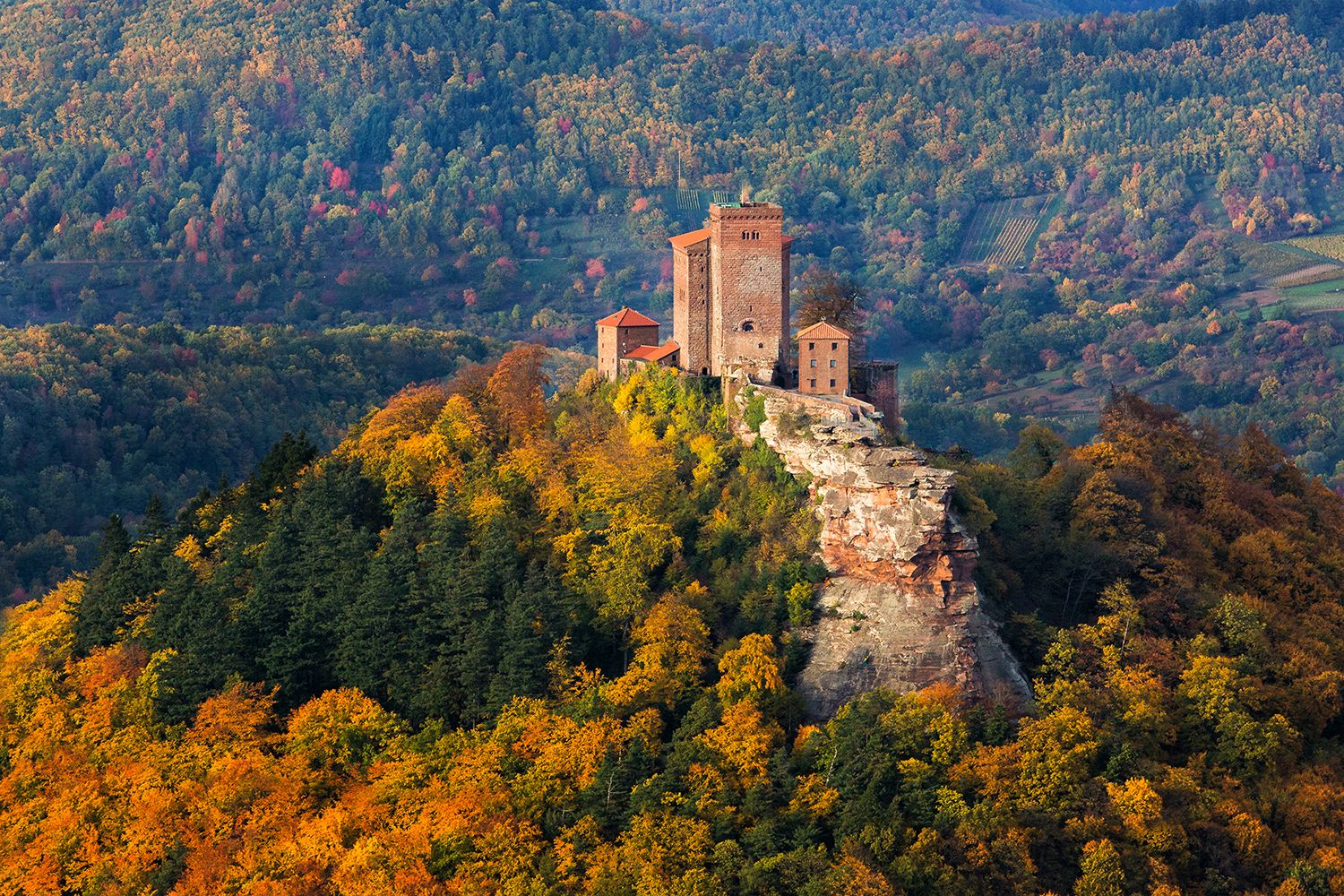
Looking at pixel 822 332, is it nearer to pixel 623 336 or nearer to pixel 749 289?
pixel 749 289

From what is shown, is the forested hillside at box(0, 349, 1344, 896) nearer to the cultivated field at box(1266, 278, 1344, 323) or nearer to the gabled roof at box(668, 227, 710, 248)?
the gabled roof at box(668, 227, 710, 248)

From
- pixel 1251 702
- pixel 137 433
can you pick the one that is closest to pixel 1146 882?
pixel 1251 702

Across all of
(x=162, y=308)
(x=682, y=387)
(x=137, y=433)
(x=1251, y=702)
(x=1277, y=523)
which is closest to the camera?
(x=1251, y=702)

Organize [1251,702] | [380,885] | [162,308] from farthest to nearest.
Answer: [162,308], [1251,702], [380,885]

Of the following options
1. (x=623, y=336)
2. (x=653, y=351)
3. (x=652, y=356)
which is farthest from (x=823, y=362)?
(x=623, y=336)

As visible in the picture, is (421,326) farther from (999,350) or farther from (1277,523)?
(1277,523)

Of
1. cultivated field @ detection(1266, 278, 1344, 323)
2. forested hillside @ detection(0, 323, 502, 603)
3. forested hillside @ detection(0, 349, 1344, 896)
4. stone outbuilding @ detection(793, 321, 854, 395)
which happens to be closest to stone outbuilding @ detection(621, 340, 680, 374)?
forested hillside @ detection(0, 349, 1344, 896)
